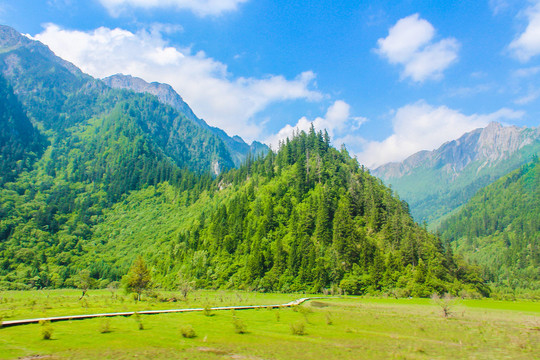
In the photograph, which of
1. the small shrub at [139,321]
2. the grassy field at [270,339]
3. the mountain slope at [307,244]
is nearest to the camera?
the grassy field at [270,339]

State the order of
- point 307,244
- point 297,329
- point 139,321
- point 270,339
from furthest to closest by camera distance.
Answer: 1. point 307,244
2. point 139,321
3. point 297,329
4. point 270,339

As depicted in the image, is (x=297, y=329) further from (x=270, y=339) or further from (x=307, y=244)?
(x=307, y=244)

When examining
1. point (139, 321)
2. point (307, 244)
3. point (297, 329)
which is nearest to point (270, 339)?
point (297, 329)

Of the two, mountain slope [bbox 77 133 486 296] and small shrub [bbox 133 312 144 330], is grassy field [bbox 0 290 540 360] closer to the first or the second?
small shrub [bbox 133 312 144 330]

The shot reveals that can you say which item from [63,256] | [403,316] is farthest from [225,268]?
[63,256]

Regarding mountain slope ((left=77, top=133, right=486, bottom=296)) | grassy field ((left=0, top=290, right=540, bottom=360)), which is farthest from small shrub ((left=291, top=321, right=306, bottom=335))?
mountain slope ((left=77, top=133, right=486, bottom=296))

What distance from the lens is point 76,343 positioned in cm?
3153

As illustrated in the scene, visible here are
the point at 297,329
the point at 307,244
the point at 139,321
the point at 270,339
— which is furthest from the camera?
the point at 307,244

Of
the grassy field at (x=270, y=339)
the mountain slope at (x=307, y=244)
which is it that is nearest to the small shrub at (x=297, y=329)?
the grassy field at (x=270, y=339)

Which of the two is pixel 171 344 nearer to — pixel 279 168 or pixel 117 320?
pixel 117 320

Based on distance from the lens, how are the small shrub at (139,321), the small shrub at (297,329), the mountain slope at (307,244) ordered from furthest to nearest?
the mountain slope at (307,244), the small shrub at (297,329), the small shrub at (139,321)

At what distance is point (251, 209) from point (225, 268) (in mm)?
35669

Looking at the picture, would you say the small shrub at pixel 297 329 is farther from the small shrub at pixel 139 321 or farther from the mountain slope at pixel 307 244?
the mountain slope at pixel 307 244

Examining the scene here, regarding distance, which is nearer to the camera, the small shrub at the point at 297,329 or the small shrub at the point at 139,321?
the small shrub at the point at 139,321
